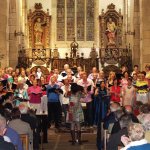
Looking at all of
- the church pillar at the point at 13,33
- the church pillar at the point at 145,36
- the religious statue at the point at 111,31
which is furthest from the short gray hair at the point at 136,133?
the religious statue at the point at 111,31

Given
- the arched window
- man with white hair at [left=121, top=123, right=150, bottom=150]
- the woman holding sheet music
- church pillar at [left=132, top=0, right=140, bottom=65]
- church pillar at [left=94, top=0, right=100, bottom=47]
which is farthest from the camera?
the arched window

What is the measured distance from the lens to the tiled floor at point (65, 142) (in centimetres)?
1241

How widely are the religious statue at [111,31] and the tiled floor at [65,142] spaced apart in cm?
1602

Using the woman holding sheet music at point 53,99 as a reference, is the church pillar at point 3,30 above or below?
above

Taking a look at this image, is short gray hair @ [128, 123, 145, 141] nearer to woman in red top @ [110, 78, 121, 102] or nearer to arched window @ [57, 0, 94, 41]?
woman in red top @ [110, 78, 121, 102]

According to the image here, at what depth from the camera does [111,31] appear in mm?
31094

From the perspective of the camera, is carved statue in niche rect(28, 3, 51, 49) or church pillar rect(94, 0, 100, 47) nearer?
carved statue in niche rect(28, 3, 51, 49)

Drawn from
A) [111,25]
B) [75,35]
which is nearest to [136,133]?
[111,25]

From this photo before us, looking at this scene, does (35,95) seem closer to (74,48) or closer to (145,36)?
(145,36)

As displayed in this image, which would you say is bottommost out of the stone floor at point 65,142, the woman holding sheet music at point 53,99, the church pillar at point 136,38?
the stone floor at point 65,142

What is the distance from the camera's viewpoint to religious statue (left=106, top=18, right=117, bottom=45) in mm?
30800

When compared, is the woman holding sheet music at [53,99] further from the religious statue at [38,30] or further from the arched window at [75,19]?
the arched window at [75,19]

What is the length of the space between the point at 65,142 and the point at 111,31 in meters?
18.4

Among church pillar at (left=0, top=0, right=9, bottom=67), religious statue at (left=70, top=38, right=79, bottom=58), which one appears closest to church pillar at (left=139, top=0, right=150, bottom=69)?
church pillar at (left=0, top=0, right=9, bottom=67)
